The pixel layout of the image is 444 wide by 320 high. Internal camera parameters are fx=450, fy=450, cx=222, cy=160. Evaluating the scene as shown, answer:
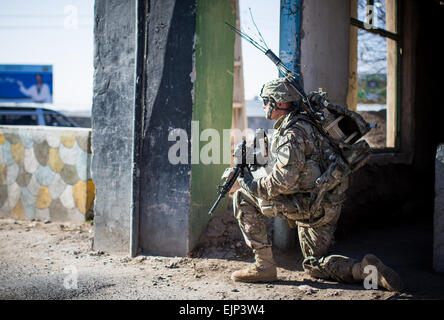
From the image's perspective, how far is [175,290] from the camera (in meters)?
3.59

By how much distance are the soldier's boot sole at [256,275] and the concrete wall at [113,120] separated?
57.0 inches

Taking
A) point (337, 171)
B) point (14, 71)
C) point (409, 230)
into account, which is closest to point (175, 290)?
point (337, 171)

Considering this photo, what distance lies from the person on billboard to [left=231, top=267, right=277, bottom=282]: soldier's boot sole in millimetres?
13515

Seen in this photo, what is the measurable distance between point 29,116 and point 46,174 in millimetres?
4633

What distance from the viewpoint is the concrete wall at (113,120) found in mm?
4633

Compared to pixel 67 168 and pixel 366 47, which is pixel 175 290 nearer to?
pixel 67 168

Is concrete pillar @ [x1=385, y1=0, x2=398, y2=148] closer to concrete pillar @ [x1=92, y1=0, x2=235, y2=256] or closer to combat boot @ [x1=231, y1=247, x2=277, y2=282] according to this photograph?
concrete pillar @ [x1=92, y1=0, x2=235, y2=256]

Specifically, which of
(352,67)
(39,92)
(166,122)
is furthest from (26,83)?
(352,67)

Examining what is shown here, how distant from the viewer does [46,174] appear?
6027 mm

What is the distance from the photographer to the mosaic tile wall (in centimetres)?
578
